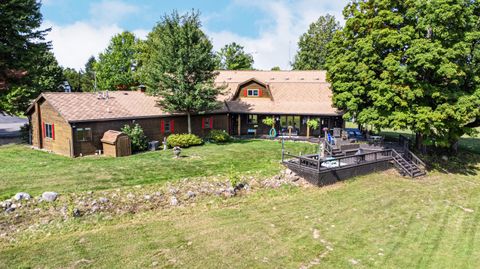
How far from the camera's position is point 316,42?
59.4 m

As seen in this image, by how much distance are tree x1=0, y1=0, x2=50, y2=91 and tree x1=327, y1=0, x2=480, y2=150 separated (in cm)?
2471

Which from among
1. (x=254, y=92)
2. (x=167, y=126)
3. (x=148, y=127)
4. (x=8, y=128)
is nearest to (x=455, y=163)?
(x=254, y=92)

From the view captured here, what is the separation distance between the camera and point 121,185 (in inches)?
603

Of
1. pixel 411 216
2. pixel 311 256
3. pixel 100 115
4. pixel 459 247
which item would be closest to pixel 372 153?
pixel 411 216

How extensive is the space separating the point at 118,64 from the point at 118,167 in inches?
1503

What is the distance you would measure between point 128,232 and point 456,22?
21.5m

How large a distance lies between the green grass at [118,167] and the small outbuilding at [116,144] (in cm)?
70

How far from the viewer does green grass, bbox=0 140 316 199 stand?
1512 cm

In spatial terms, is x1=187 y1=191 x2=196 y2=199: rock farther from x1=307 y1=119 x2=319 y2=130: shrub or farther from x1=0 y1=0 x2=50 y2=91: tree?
x1=0 y1=0 x2=50 y2=91: tree

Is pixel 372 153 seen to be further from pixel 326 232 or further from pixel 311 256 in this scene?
pixel 311 256

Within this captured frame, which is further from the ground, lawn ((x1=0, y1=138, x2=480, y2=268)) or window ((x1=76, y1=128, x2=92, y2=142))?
window ((x1=76, y1=128, x2=92, y2=142))

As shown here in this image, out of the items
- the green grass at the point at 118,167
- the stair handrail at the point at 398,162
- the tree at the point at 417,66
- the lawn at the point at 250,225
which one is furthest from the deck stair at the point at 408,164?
the green grass at the point at 118,167

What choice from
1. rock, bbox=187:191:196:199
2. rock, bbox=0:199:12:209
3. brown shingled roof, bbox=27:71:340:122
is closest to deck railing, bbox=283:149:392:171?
rock, bbox=187:191:196:199

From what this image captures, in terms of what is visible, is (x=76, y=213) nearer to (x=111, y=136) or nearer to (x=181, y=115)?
(x=111, y=136)
